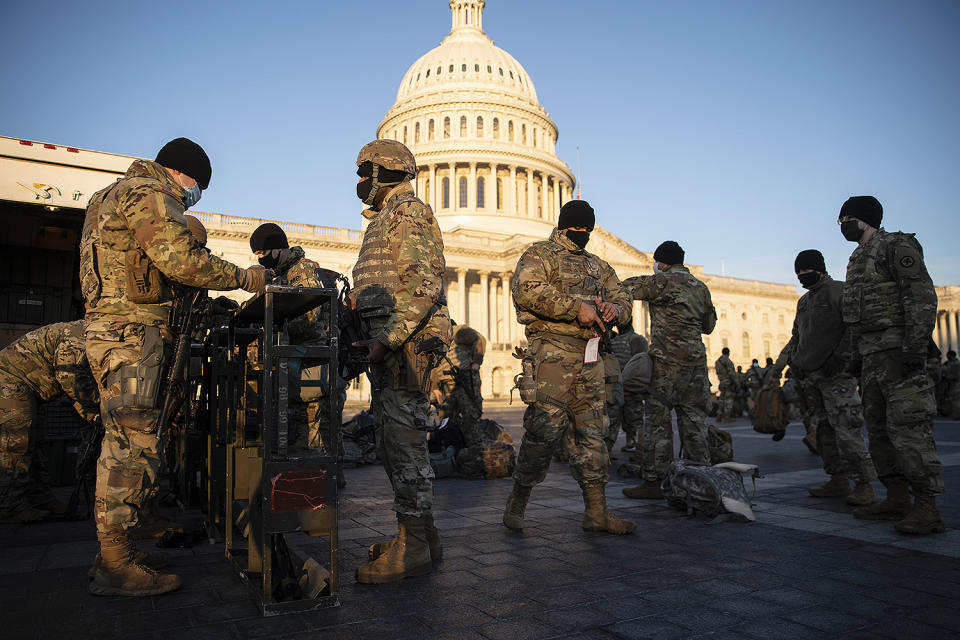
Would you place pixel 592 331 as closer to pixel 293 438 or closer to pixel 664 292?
pixel 664 292

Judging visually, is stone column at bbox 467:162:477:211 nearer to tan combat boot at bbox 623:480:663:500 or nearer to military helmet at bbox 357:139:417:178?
tan combat boot at bbox 623:480:663:500

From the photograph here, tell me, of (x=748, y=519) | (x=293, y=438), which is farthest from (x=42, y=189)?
(x=748, y=519)

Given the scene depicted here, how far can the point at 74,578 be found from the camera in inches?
151

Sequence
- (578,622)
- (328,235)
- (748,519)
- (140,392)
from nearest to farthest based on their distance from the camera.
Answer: (578,622)
(140,392)
(748,519)
(328,235)

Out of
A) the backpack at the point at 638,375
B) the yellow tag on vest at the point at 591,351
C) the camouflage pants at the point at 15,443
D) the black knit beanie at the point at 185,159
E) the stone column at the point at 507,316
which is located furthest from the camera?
the stone column at the point at 507,316

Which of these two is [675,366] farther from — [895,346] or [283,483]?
[283,483]

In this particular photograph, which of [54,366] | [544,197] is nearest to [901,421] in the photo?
[54,366]

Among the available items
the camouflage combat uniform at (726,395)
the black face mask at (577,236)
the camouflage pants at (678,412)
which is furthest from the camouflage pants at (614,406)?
the camouflage combat uniform at (726,395)

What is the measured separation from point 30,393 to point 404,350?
3.97 m

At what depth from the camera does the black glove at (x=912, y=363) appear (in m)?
5.04

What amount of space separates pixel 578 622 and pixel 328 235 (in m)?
54.8

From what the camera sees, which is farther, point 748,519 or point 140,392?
point 748,519

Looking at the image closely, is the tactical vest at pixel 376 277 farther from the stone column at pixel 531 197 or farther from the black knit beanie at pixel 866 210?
the stone column at pixel 531 197

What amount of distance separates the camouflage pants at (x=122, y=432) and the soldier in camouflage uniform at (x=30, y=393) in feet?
7.57
